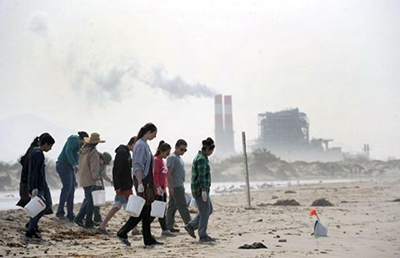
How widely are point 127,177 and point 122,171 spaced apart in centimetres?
13

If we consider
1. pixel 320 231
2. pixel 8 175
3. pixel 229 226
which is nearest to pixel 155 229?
pixel 229 226

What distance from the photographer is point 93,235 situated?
30.0ft

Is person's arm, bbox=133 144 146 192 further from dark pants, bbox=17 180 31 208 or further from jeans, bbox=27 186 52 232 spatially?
dark pants, bbox=17 180 31 208

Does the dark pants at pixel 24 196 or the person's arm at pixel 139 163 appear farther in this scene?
the dark pants at pixel 24 196

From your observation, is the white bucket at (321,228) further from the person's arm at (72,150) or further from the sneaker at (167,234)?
the person's arm at (72,150)

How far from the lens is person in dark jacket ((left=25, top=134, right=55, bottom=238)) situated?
8.47 metres

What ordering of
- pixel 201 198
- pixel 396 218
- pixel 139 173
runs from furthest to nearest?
pixel 396 218
pixel 201 198
pixel 139 173

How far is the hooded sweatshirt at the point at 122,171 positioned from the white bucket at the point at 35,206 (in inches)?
44.0

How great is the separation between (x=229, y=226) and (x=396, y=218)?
3.48 m

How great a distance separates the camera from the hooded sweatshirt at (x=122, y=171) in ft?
28.8

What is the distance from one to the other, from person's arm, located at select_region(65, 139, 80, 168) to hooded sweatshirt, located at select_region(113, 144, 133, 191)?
194cm

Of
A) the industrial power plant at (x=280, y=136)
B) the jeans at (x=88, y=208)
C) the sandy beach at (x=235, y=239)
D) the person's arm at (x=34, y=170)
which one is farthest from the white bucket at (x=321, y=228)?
the industrial power plant at (x=280, y=136)

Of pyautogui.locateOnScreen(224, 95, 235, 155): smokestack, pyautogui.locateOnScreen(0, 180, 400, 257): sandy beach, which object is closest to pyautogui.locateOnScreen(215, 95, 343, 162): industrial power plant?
pyautogui.locateOnScreen(224, 95, 235, 155): smokestack

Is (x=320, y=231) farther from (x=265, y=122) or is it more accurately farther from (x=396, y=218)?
(x=265, y=122)
